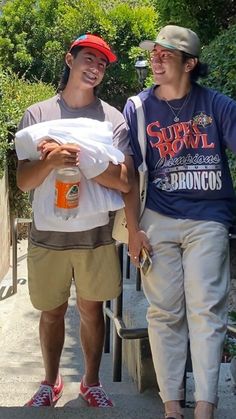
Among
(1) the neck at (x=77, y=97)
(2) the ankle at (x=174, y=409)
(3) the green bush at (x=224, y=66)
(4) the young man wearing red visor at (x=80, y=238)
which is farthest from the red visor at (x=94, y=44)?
(3) the green bush at (x=224, y=66)

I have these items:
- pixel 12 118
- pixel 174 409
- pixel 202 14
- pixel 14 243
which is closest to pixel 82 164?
pixel 174 409

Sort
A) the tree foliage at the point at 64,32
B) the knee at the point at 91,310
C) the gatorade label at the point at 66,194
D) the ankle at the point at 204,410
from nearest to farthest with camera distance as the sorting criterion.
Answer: the ankle at the point at 204,410 → the gatorade label at the point at 66,194 → the knee at the point at 91,310 → the tree foliage at the point at 64,32

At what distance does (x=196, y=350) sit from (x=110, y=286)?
21.9 inches

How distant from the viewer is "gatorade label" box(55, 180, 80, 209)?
2557 mm

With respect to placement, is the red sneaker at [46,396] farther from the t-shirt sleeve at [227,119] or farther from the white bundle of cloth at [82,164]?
the t-shirt sleeve at [227,119]

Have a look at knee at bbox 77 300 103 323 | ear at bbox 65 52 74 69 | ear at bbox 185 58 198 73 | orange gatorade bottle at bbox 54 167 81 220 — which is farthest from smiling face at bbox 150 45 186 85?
knee at bbox 77 300 103 323

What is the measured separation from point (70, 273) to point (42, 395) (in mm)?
597

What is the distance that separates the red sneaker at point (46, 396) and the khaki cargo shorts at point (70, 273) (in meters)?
0.41

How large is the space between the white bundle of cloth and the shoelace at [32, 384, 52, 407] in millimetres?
795

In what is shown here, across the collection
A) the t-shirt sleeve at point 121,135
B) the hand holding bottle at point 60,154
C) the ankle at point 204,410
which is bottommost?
the ankle at point 204,410

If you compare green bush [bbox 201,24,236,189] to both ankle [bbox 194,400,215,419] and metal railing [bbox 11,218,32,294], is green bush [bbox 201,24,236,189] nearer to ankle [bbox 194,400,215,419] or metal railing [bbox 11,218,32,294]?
ankle [bbox 194,400,215,419]

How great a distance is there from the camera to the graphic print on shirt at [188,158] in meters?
2.58

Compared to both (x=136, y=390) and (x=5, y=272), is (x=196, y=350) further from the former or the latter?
(x=5, y=272)

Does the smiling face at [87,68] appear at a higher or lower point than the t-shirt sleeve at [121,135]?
higher
